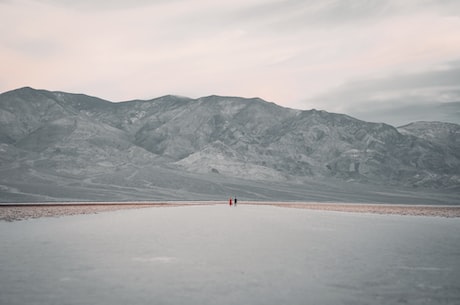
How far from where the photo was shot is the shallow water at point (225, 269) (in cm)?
1477

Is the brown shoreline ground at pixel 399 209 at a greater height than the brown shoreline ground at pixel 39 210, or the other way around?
the brown shoreline ground at pixel 399 209

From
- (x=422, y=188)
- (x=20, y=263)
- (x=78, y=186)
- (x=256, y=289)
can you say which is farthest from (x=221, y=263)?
(x=422, y=188)

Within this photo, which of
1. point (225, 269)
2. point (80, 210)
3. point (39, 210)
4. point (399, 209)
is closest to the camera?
point (225, 269)

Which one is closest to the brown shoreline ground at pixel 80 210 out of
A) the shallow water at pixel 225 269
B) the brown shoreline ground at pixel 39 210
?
the brown shoreline ground at pixel 39 210

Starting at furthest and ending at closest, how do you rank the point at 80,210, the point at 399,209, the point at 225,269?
the point at 399,209, the point at 80,210, the point at 225,269

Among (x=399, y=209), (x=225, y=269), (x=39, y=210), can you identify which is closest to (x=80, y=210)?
(x=39, y=210)

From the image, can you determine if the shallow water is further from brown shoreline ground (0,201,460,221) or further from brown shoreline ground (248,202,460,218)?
brown shoreline ground (248,202,460,218)

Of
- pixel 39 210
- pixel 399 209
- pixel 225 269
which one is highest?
pixel 225 269

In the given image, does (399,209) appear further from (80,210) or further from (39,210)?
(39,210)

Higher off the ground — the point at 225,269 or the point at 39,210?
the point at 225,269

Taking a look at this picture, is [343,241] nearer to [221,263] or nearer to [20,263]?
[221,263]

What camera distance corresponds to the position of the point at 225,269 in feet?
64.6

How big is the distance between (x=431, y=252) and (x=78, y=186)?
436ft

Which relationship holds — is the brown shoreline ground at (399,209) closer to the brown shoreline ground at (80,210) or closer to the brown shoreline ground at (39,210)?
the brown shoreline ground at (80,210)
